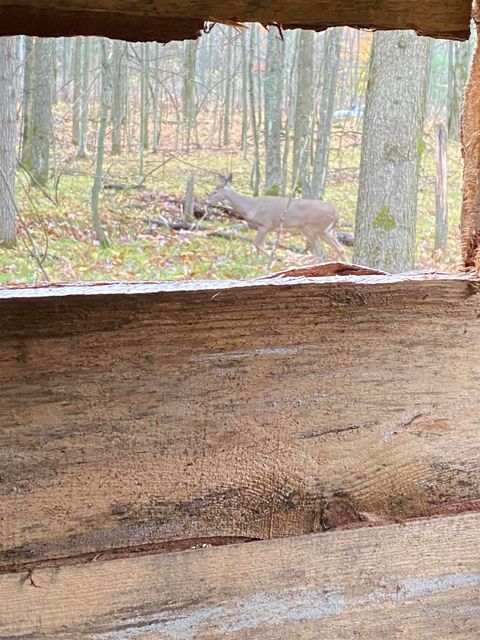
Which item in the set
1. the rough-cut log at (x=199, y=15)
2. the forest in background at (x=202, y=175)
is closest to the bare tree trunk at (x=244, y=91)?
the forest in background at (x=202, y=175)

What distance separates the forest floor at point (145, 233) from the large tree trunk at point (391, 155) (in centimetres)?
63

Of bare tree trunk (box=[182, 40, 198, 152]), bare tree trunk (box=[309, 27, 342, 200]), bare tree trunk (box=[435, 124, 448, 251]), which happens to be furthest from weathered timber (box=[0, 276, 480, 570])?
bare tree trunk (box=[309, 27, 342, 200])

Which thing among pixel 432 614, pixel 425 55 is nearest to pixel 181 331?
pixel 432 614

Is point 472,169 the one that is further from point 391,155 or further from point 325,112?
point 325,112

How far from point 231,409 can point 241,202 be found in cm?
1099

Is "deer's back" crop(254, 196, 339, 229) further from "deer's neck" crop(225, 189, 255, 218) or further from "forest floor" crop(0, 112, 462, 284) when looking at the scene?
"forest floor" crop(0, 112, 462, 284)

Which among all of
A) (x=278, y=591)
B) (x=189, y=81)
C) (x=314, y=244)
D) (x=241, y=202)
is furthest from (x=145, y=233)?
(x=278, y=591)

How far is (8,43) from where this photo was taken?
23.2ft

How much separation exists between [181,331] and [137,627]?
33cm

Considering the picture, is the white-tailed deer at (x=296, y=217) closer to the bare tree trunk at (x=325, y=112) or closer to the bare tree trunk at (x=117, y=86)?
the bare tree trunk at (x=325, y=112)

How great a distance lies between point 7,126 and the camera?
22.0 feet

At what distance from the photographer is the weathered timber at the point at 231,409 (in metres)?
0.77

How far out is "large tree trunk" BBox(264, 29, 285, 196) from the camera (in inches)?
462

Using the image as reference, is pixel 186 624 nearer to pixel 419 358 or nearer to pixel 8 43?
pixel 419 358
